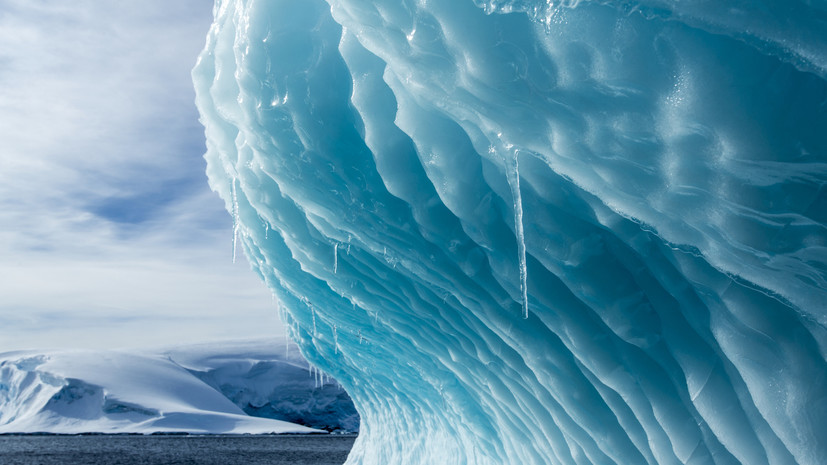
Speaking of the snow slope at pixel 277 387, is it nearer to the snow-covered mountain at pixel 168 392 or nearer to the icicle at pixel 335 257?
the snow-covered mountain at pixel 168 392

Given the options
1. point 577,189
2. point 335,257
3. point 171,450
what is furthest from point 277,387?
point 577,189

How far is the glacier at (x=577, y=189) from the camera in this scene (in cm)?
263

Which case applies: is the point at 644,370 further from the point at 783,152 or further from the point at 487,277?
the point at 783,152

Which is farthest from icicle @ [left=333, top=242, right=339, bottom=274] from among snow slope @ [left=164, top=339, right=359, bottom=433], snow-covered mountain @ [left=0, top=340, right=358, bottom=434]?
snow slope @ [left=164, top=339, right=359, bottom=433]

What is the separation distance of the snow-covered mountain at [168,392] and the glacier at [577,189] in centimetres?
4086

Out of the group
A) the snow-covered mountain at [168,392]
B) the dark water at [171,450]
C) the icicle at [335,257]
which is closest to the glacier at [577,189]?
the icicle at [335,257]

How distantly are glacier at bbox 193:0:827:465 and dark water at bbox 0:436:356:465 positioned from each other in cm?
2050

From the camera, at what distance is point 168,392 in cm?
4859

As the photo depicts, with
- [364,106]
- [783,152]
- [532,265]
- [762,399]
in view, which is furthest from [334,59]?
[762,399]

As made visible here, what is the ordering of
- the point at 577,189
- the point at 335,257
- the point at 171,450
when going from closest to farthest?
the point at 577,189 < the point at 335,257 < the point at 171,450

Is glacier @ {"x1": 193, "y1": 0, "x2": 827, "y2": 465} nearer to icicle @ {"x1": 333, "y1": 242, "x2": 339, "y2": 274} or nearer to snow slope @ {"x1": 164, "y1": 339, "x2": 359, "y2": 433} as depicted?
icicle @ {"x1": 333, "y1": 242, "x2": 339, "y2": 274}

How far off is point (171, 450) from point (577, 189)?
102 ft

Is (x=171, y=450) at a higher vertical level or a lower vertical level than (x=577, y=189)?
lower

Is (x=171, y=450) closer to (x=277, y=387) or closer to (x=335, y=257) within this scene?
(x=277, y=387)
